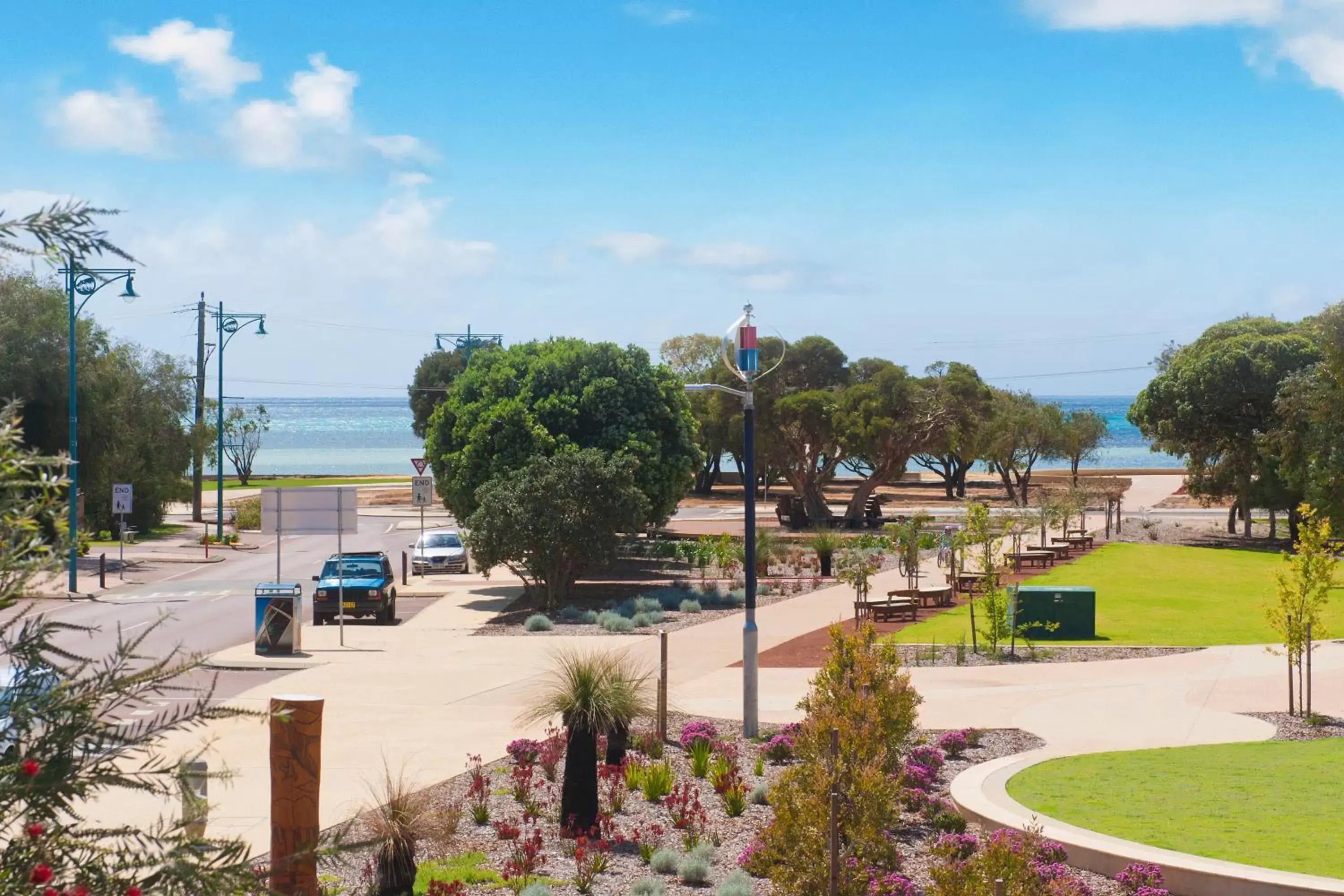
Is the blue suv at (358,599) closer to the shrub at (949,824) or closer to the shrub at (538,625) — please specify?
the shrub at (538,625)

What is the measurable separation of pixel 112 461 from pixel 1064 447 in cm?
4671

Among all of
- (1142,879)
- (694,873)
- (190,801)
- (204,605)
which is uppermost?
(190,801)

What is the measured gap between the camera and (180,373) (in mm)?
60781

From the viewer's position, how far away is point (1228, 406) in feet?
170

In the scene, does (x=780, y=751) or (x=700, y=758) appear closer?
(x=700, y=758)

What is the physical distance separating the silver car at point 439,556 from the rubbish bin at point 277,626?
17214mm

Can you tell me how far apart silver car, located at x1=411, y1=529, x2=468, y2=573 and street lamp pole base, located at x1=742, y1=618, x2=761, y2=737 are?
1058 inches

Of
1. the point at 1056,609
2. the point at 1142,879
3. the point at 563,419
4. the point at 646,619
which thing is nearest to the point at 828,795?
the point at 1142,879

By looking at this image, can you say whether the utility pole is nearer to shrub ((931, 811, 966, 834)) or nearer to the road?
the road

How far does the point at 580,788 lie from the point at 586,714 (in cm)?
68

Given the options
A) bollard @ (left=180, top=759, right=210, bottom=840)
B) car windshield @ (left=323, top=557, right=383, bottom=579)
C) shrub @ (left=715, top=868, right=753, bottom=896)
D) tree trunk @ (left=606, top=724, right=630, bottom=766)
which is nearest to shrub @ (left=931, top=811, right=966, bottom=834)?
shrub @ (left=715, top=868, right=753, bottom=896)

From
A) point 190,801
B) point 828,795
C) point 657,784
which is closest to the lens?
point 190,801

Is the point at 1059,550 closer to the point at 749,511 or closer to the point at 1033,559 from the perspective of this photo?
the point at 1033,559

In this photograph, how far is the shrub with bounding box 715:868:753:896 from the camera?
10.4 meters
